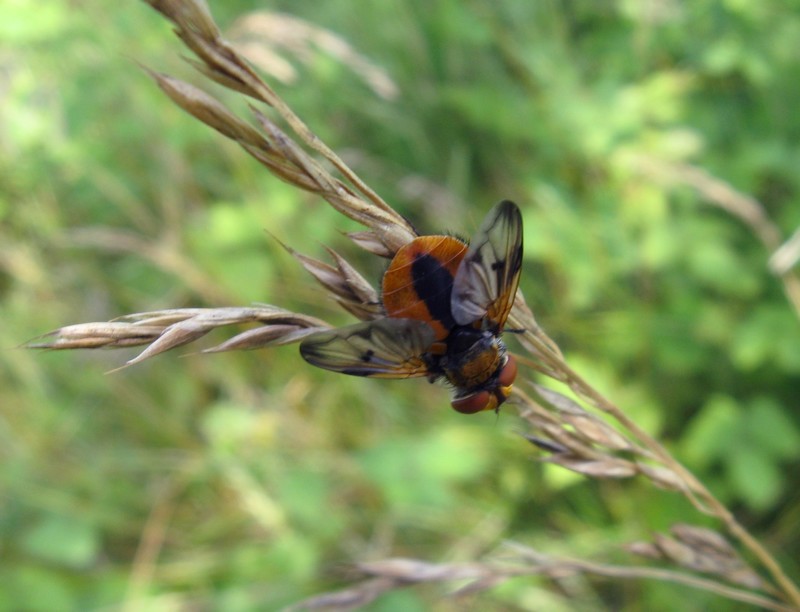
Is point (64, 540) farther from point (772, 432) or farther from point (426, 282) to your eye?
point (772, 432)

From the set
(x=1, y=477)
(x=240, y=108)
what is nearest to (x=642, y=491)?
(x=240, y=108)

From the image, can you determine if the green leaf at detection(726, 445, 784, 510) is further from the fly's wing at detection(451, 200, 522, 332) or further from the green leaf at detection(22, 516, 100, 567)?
the green leaf at detection(22, 516, 100, 567)

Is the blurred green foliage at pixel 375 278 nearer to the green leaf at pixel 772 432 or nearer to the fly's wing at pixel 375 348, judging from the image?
the green leaf at pixel 772 432

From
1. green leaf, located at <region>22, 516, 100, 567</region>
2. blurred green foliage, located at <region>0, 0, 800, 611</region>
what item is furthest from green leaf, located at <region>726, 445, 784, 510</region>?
green leaf, located at <region>22, 516, 100, 567</region>

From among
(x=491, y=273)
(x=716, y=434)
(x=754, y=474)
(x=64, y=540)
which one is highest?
(x=491, y=273)

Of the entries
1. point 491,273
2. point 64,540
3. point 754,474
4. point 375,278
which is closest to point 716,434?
point 754,474

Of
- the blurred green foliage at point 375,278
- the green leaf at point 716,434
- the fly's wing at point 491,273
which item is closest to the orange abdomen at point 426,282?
the fly's wing at point 491,273
